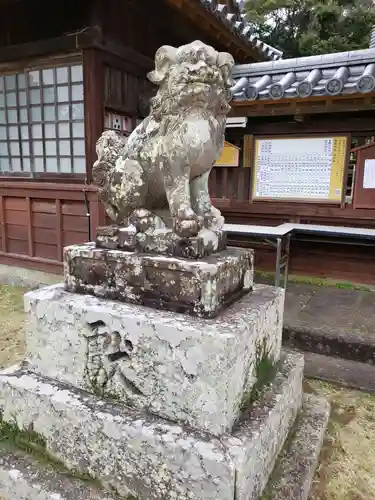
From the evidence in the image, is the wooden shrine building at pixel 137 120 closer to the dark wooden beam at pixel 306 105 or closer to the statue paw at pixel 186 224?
the dark wooden beam at pixel 306 105

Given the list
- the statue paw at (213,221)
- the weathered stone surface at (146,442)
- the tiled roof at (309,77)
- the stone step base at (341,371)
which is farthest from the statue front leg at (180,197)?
the tiled roof at (309,77)

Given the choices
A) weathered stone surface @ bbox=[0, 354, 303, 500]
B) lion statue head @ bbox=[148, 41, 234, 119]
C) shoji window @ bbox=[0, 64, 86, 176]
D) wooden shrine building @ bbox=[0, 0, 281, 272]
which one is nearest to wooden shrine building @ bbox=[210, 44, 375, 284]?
wooden shrine building @ bbox=[0, 0, 281, 272]

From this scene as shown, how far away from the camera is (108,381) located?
5.37 ft

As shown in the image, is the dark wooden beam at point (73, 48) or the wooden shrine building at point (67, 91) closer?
the dark wooden beam at point (73, 48)

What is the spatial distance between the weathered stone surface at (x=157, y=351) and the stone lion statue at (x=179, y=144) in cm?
42

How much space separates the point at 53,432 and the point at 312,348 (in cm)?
235

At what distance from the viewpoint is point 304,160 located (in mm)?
4832

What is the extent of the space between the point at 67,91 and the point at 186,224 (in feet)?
12.8

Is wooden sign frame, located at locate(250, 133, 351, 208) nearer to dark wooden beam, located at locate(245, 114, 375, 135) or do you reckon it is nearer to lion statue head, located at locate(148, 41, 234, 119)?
dark wooden beam, located at locate(245, 114, 375, 135)

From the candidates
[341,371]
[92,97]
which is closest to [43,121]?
[92,97]

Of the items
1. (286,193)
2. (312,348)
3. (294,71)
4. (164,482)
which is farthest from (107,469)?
(294,71)

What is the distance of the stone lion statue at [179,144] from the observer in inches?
59.9

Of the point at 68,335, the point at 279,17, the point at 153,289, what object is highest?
the point at 279,17

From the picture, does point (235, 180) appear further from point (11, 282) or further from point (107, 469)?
point (107, 469)
